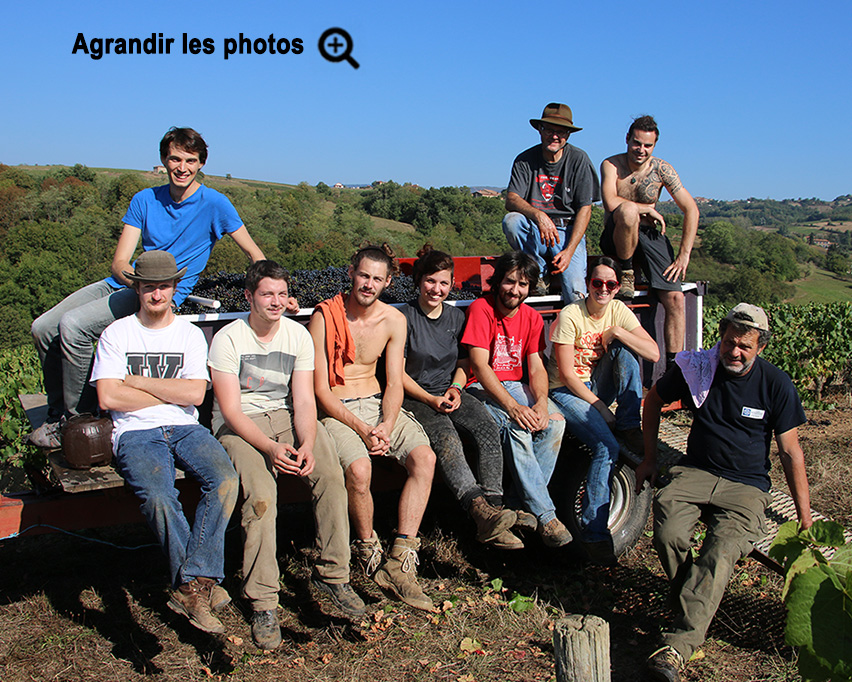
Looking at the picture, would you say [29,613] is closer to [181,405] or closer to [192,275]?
[181,405]

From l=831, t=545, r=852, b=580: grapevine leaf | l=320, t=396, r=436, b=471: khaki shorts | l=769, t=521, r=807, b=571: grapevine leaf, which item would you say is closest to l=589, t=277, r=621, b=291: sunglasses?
l=320, t=396, r=436, b=471: khaki shorts

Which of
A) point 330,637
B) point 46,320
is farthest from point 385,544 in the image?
point 46,320

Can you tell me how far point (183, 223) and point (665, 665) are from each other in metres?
3.84

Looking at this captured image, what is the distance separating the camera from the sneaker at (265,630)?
10.8 feet

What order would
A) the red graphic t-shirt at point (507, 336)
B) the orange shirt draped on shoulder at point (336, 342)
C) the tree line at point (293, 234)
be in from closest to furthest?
the orange shirt draped on shoulder at point (336, 342) → the red graphic t-shirt at point (507, 336) → the tree line at point (293, 234)

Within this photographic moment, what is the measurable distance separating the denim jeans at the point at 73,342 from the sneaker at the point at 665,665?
3431 mm

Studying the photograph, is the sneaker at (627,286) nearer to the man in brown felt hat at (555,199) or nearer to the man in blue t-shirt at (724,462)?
the man in brown felt hat at (555,199)

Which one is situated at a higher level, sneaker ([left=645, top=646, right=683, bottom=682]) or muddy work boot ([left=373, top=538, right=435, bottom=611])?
muddy work boot ([left=373, top=538, right=435, bottom=611])

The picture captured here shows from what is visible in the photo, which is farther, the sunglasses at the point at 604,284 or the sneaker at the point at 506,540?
the sunglasses at the point at 604,284

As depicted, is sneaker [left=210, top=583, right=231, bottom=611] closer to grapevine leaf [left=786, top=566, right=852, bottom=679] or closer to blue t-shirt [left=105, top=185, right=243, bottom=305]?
blue t-shirt [left=105, top=185, right=243, bottom=305]

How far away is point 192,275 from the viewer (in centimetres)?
462

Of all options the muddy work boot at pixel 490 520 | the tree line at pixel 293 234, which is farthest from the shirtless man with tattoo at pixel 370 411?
the tree line at pixel 293 234

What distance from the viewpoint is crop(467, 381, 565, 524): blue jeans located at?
4004 millimetres

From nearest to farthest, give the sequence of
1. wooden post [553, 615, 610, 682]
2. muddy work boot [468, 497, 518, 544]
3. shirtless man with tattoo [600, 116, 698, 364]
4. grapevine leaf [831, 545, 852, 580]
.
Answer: wooden post [553, 615, 610, 682], grapevine leaf [831, 545, 852, 580], muddy work boot [468, 497, 518, 544], shirtless man with tattoo [600, 116, 698, 364]
